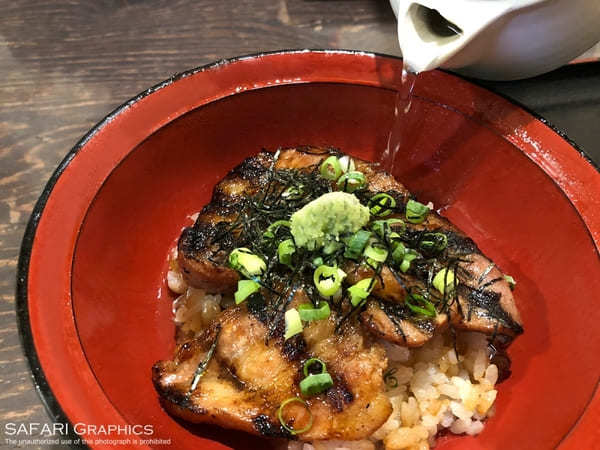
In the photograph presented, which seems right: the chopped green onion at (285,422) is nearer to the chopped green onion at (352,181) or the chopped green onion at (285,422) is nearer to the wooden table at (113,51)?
the chopped green onion at (352,181)

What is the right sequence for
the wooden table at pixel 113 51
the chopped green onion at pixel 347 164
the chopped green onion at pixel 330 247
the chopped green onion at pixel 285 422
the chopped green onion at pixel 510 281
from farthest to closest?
the wooden table at pixel 113 51, the chopped green onion at pixel 347 164, the chopped green onion at pixel 510 281, the chopped green onion at pixel 330 247, the chopped green onion at pixel 285 422

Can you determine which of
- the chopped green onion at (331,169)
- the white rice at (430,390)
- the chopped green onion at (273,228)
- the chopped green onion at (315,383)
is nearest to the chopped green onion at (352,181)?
the chopped green onion at (331,169)

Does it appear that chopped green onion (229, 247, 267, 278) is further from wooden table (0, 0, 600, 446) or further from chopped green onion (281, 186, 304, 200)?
Result: wooden table (0, 0, 600, 446)

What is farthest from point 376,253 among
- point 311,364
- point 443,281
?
point 311,364

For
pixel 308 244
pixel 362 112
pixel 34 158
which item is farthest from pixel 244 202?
pixel 34 158

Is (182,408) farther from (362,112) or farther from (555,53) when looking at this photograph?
(555,53)

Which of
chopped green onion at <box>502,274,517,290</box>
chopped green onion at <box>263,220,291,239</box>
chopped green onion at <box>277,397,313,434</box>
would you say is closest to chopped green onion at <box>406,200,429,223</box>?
chopped green onion at <box>502,274,517,290</box>
